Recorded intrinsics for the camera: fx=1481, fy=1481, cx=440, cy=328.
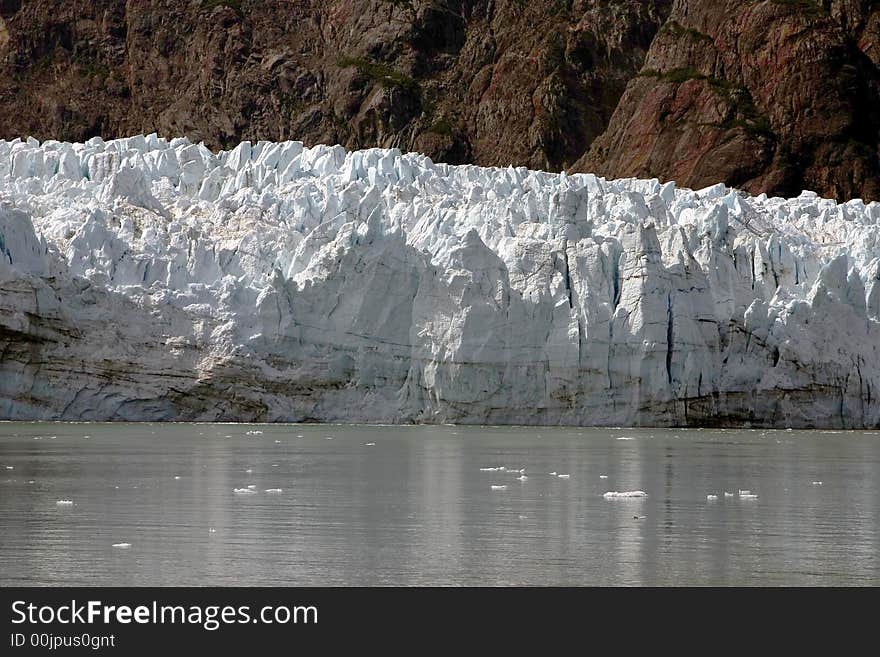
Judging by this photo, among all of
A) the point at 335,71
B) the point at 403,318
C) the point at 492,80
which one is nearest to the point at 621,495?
the point at 403,318

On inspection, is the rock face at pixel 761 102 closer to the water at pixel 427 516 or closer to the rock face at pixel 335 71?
the rock face at pixel 335 71

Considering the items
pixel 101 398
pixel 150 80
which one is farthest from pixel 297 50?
pixel 101 398

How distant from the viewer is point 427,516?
1390 cm

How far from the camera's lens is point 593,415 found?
101ft

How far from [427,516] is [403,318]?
1701cm

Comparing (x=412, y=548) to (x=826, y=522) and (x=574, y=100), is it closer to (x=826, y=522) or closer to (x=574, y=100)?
(x=826, y=522)

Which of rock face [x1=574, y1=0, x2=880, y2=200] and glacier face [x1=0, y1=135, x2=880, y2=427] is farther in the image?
rock face [x1=574, y1=0, x2=880, y2=200]

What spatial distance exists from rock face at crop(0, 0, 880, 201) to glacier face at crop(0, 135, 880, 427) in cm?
2422

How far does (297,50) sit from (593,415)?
149ft

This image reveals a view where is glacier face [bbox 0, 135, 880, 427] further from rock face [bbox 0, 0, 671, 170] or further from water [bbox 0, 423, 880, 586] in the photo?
rock face [bbox 0, 0, 671, 170]

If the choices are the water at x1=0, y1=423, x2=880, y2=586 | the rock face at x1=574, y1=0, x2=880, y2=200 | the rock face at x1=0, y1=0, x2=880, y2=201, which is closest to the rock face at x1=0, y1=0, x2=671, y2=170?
the rock face at x1=0, y1=0, x2=880, y2=201

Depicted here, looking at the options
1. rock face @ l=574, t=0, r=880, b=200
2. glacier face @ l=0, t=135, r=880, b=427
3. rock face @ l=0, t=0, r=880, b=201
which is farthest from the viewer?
rock face @ l=0, t=0, r=880, b=201

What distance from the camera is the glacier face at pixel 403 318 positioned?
29.7m

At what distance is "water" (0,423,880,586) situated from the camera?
417 inches
